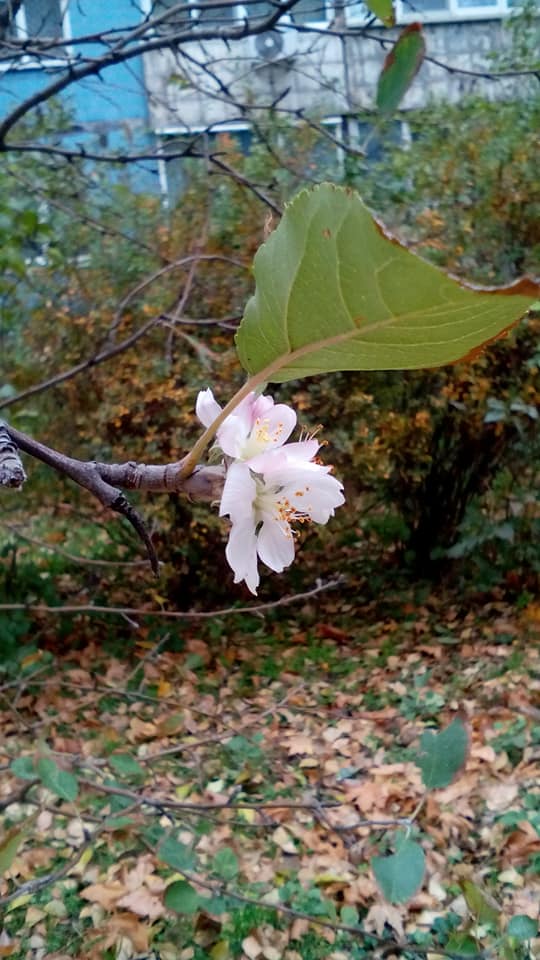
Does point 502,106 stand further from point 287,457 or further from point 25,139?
point 287,457

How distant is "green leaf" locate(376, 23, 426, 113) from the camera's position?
3.23 feet

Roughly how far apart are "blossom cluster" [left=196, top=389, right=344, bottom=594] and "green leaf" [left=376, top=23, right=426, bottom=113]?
0.66 metres

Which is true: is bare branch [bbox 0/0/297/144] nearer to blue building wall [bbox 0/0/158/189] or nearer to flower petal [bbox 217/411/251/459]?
blue building wall [bbox 0/0/158/189]

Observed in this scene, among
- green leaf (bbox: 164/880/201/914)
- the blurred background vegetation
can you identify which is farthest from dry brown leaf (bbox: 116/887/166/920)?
the blurred background vegetation

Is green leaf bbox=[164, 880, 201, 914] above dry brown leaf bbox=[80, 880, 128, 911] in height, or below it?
above

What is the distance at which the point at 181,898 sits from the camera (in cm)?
129

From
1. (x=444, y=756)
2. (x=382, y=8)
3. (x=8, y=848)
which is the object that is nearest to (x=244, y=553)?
(x=444, y=756)

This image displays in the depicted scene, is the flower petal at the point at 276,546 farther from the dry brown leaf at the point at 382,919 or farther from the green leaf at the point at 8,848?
the dry brown leaf at the point at 382,919

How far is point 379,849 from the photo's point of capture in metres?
2.05

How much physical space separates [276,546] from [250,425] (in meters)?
0.09

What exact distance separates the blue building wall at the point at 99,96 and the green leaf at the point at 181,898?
255 cm

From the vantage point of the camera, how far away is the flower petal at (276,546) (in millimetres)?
533

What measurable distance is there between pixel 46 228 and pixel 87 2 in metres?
3.60

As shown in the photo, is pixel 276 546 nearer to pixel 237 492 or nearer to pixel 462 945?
pixel 237 492
